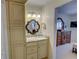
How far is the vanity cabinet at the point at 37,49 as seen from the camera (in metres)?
3.61

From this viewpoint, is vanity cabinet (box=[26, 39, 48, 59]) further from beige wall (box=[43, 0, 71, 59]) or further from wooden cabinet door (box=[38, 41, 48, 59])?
beige wall (box=[43, 0, 71, 59])

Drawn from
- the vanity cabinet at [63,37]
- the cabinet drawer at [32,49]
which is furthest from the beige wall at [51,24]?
the vanity cabinet at [63,37]

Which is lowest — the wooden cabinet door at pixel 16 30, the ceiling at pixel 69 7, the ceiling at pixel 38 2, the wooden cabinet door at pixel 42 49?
the wooden cabinet door at pixel 42 49

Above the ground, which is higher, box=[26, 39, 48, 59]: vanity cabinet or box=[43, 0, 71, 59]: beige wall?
box=[43, 0, 71, 59]: beige wall

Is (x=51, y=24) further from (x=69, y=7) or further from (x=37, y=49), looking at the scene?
(x=69, y=7)

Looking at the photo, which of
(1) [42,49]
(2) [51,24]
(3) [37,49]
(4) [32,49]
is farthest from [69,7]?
(4) [32,49]

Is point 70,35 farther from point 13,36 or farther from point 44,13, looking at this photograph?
point 13,36

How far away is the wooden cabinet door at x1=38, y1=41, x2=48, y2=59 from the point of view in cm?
405

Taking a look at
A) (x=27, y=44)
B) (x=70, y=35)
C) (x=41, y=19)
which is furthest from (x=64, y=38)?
(x=27, y=44)

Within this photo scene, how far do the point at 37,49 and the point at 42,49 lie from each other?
321mm


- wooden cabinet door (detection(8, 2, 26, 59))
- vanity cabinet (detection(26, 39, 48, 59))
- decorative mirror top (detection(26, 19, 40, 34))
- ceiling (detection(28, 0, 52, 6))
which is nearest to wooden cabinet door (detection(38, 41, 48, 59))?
vanity cabinet (detection(26, 39, 48, 59))

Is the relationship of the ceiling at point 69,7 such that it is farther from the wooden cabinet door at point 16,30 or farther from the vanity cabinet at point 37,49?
the wooden cabinet door at point 16,30

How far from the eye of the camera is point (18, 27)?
2.95 m

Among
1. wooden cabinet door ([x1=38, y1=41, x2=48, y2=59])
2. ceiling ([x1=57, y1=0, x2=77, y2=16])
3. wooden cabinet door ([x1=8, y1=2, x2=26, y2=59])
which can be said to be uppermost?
ceiling ([x1=57, y1=0, x2=77, y2=16])
